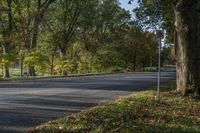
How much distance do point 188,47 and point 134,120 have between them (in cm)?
875

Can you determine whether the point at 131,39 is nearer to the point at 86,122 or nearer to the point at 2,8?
the point at 2,8

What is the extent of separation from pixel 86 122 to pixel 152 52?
80.6 m

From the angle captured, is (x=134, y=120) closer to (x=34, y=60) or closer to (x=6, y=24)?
(x=34, y=60)

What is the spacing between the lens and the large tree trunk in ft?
66.9

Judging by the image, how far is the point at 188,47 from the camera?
68.4ft

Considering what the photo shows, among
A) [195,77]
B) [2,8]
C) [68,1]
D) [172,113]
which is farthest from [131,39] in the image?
[172,113]

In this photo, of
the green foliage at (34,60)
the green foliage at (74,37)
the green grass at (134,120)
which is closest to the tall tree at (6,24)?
the green foliage at (74,37)

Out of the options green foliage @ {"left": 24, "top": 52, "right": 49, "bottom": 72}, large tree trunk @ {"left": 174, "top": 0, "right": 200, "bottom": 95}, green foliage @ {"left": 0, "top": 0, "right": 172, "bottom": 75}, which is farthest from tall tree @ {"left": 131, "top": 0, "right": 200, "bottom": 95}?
green foliage @ {"left": 24, "top": 52, "right": 49, "bottom": 72}

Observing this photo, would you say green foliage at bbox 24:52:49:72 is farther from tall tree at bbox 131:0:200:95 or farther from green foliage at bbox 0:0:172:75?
tall tree at bbox 131:0:200:95

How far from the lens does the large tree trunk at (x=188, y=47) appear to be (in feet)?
66.9

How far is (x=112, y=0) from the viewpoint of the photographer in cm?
8131

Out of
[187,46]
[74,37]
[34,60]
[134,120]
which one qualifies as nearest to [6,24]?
[34,60]

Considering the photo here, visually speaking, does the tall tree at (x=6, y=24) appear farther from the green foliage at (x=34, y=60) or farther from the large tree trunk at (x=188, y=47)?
the large tree trunk at (x=188, y=47)

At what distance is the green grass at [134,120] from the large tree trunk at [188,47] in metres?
3.45
